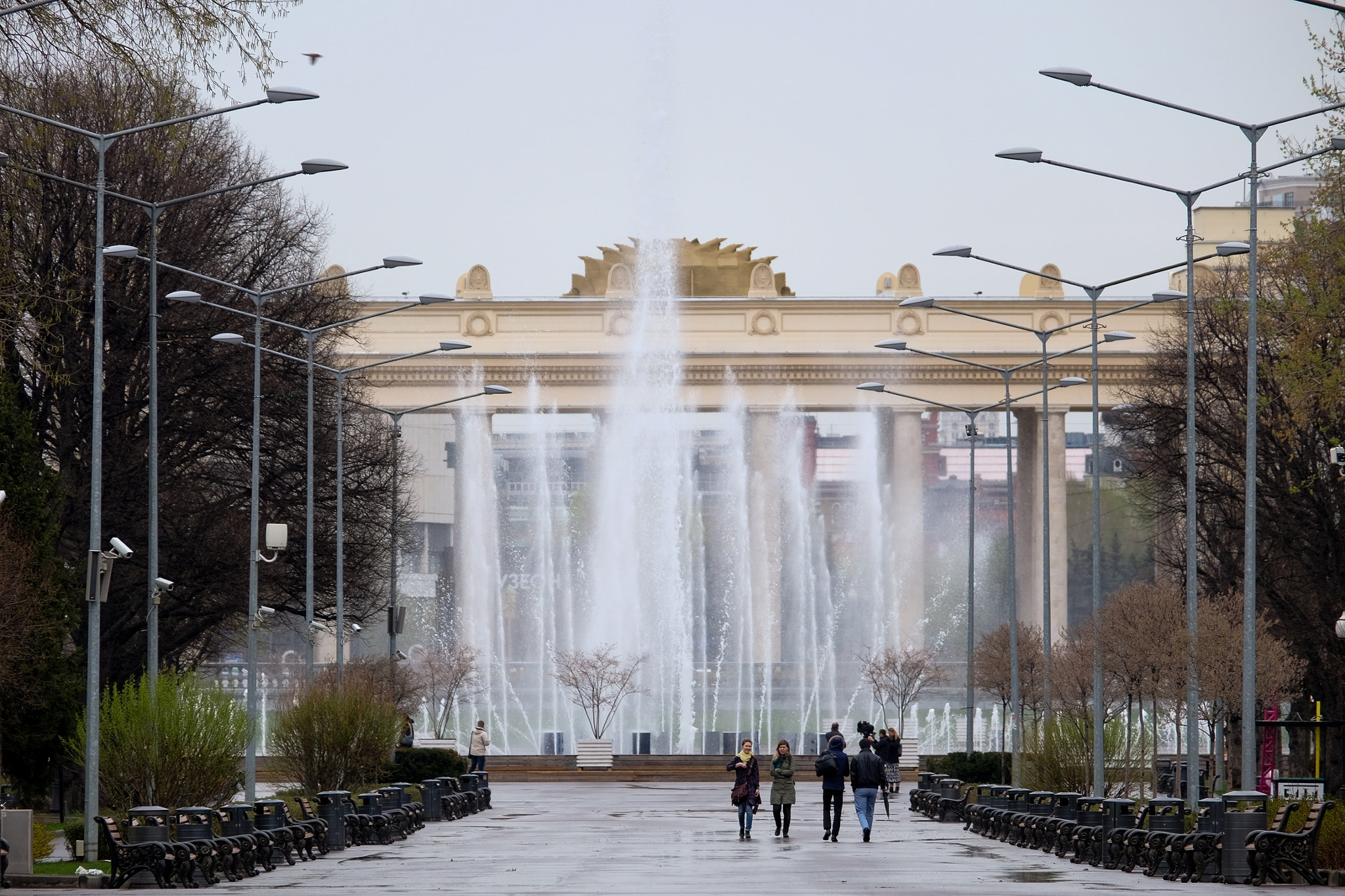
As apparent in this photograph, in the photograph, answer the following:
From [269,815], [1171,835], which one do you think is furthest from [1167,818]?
[269,815]

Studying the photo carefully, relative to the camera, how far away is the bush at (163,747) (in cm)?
2702

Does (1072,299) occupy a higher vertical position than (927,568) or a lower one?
higher

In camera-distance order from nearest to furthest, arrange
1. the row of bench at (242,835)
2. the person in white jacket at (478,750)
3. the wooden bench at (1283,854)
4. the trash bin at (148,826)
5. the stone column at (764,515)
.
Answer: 1. the wooden bench at (1283,854)
2. the row of bench at (242,835)
3. the trash bin at (148,826)
4. the person in white jacket at (478,750)
5. the stone column at (764,515)

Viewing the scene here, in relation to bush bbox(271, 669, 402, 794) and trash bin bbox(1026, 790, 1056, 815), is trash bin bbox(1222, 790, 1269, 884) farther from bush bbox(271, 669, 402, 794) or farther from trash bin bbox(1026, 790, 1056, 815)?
Answer: bush bbox(271, 669, 402, 794)

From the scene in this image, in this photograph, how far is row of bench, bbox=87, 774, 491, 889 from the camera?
2341 cm

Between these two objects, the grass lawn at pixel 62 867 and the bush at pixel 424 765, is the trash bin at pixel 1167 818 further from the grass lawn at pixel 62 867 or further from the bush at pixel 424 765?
the bush at pixel 424 765

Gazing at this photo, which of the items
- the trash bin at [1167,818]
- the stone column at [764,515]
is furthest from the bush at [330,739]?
the stone column at [764,515]

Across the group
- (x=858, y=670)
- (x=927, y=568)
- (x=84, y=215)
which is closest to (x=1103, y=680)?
(x=84, y=215)

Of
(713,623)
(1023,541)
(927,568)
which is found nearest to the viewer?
(1023,541)

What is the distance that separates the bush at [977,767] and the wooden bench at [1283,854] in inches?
890

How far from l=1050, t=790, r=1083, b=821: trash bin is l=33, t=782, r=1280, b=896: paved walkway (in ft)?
2.87

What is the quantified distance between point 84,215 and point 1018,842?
2090 centimetres

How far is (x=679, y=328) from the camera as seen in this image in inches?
3137

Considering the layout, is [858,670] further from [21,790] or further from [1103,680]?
[21,790]
